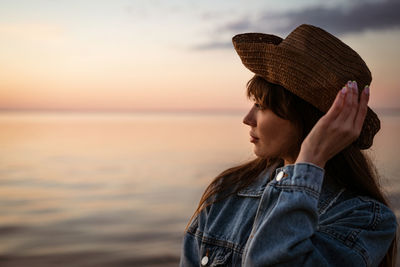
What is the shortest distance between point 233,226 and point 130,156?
13.8m

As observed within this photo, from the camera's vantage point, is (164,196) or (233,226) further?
(164,196)

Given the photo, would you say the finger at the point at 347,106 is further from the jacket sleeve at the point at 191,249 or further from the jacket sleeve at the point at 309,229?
the jacket sleeve at the point at 191,249

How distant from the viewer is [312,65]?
204cm

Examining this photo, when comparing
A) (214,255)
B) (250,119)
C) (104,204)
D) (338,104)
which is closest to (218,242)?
(214,255)

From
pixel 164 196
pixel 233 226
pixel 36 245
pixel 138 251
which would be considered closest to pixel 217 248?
pixel 233 226

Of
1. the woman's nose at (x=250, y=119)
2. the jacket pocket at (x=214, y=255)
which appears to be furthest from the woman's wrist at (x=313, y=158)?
the jacket pocket at (x=214, y=255)

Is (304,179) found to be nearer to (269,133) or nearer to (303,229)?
(303,229)

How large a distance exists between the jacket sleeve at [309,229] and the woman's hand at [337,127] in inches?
2.6

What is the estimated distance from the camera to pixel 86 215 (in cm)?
851

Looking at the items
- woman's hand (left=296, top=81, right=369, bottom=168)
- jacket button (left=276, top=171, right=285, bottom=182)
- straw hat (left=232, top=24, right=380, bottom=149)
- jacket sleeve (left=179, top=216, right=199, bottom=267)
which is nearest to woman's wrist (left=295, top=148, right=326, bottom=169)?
woman's hand (left=296, top=81, right=369, bottom=168)

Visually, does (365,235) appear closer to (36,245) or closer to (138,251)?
(138,251)

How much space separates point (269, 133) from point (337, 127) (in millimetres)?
367

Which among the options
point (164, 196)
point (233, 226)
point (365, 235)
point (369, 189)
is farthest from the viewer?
point (164, 196)

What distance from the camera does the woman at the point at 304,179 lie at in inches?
74.1
